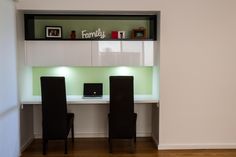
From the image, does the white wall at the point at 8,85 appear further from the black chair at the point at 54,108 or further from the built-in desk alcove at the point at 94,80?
the built-in desk alcove at the point at 94,80

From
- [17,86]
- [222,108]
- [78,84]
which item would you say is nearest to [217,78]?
[222,108]

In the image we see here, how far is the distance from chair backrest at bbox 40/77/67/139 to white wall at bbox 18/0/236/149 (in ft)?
3.71

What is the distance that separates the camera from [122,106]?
4027mm

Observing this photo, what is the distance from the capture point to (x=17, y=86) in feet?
12.8

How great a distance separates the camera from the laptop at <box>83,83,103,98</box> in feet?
15.1

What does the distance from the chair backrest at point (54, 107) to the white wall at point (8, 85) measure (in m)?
0.39

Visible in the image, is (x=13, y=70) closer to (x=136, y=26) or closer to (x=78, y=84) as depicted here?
(x=78, y=84)

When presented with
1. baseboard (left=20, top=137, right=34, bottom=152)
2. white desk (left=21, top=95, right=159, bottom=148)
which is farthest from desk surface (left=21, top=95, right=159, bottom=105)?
baseboard (left=20, top=137, right=34, bottom=152)

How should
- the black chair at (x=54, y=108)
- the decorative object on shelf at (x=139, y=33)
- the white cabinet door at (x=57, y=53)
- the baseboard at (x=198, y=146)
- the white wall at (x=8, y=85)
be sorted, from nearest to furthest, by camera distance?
the white wall at (x=8, y=85) < the black chair at (x=54, y=108) < the baseboard at (x=198, y=146) < the white cabinet door at (x=57, y=53) < the decorative object on shelf at (x=139, y=33)

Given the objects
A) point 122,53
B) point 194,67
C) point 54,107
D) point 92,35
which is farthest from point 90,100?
point 194,67

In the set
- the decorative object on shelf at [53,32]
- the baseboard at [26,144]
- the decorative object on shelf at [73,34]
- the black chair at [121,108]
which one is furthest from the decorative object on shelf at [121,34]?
the baseboard at [26,144]

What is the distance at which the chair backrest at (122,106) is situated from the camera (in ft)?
13.1

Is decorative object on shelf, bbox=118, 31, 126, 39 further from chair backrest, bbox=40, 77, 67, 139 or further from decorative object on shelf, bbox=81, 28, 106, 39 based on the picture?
chair backrest, bbox=40, 77, 67, 139

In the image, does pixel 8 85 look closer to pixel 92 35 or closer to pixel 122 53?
pixel 92 35
